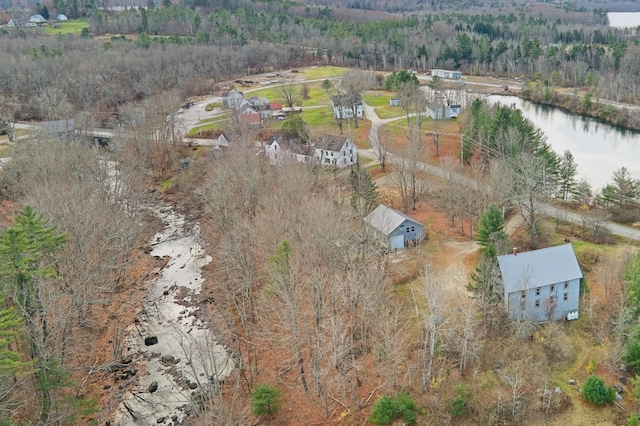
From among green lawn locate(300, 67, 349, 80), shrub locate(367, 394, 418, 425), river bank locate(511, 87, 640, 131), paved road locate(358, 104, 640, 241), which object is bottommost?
shrub locate(367, 394, 418, 425)

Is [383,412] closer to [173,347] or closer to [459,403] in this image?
[459,403]

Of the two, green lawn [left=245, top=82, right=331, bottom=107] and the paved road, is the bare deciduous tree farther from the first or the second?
the paved road

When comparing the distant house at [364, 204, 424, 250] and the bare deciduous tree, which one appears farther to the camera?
the bare deciduous tree

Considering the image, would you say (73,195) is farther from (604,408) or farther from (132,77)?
(132,77)

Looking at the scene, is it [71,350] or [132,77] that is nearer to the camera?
[71,350]

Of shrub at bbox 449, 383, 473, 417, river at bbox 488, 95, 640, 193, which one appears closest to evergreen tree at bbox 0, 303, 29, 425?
shrub at bbox 449, 383, 473, 417

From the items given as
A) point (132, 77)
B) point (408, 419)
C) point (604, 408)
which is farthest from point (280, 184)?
point (132, 77)
